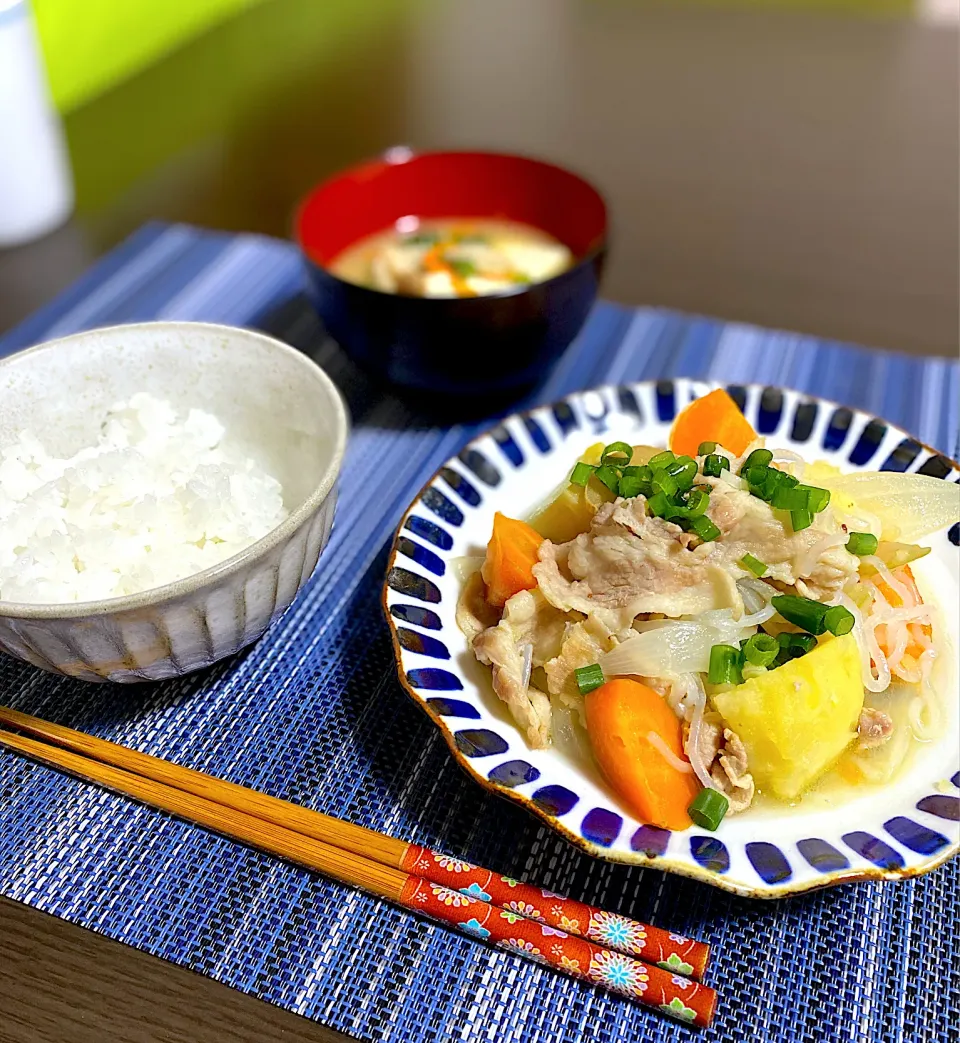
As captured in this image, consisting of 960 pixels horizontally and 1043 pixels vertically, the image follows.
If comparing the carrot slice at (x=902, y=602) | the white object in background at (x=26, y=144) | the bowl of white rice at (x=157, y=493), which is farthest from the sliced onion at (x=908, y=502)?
the white object in background at (x=26, y=144)

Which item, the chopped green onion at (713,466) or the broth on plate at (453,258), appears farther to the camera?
the broth on plate at (453,258)

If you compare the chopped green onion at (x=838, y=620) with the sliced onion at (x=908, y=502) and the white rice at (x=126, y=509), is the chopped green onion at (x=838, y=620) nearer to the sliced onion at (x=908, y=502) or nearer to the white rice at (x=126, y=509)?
the sliced onion at (x=908, y=502)

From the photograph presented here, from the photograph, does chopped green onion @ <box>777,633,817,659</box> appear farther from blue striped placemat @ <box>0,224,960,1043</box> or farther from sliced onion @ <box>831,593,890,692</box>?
blue striped placemat @ <box>0,224,960,1043</box>

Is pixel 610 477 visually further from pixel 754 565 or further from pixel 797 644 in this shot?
pixel 797 644

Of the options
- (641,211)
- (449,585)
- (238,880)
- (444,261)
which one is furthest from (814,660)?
(641,211)

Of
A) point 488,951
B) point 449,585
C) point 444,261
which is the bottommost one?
point 488,951

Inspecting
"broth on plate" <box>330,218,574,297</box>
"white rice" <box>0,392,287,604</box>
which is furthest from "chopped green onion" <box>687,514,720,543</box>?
"broth on plate" <box>330,218,574,297</box>

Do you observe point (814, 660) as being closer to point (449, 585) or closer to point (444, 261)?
point (449, 585)
